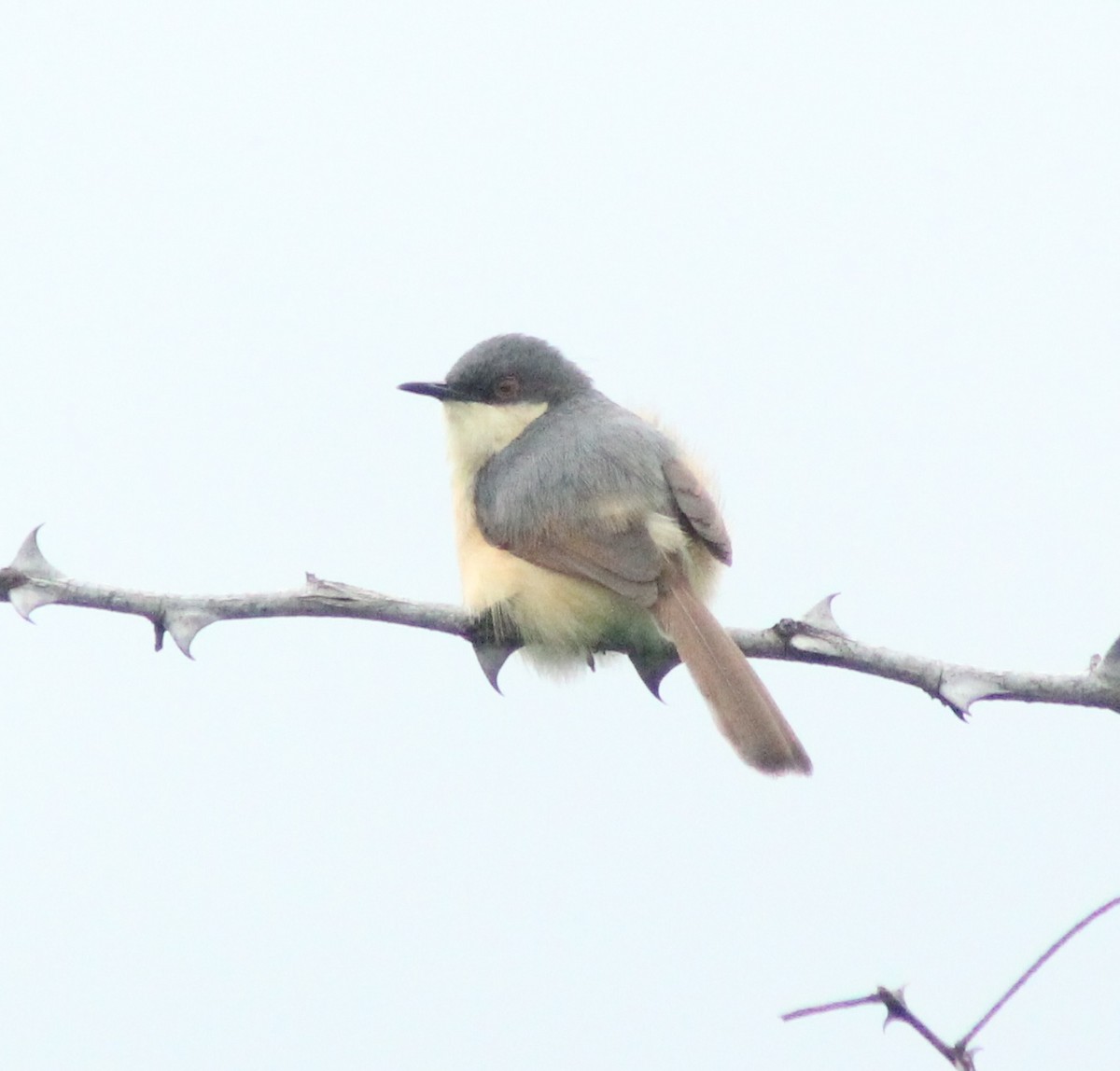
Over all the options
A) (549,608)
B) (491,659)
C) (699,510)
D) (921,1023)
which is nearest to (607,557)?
(549,608)

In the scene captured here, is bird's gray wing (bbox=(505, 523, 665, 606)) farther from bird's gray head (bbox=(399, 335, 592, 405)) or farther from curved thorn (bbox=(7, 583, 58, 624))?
curved thorn (bbox=(7, 583, 58, 624))

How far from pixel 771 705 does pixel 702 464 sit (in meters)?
1.90

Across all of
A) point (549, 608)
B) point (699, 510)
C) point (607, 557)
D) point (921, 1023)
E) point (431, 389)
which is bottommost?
point (921, 1023)

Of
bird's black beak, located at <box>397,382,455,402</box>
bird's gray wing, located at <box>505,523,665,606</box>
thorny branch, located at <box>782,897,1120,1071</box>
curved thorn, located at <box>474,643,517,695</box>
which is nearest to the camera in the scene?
thorny branch, located at <box>782,897,1120,1071</box>

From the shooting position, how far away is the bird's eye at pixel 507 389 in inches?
254

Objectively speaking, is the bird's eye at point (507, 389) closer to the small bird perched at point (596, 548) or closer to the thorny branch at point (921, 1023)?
the small bird perched at point (596, 548)

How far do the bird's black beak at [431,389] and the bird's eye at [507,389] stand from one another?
19 centimetres

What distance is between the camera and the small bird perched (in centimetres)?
478

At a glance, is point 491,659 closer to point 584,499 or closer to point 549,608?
point 549,608

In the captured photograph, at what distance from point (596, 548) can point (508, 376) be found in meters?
1.45

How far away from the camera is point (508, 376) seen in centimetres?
647

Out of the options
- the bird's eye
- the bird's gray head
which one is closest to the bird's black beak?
the bird's gray head

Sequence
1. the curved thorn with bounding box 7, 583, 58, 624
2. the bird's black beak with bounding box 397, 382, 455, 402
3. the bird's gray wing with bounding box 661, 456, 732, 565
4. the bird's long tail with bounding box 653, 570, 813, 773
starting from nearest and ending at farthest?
1. the curved thorn with bounding box 7, 583, 58, 624
2. the bird's long tail with bounding box 653, 570, 813, 773
3. the bird's gray wing with bounding box 661, 456, 732, 565
4. the bird's black beak with bounding box 397, 382, 455, 402

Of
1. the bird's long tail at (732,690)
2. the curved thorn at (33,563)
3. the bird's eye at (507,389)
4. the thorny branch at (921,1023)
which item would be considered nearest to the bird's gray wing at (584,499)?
the bird's long tail at (732,690)
